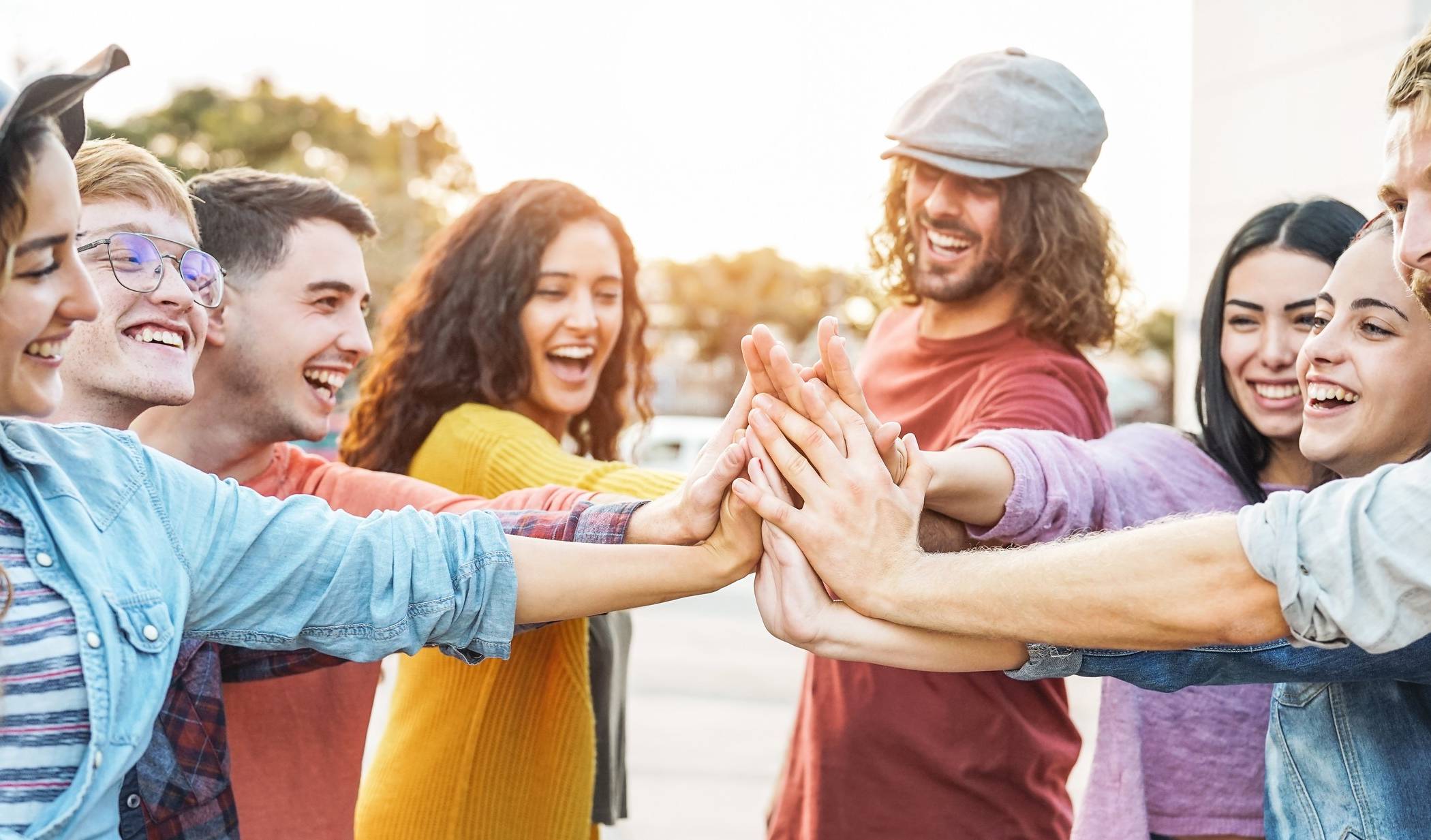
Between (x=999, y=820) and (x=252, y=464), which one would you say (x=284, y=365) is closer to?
(x=252, y=464)

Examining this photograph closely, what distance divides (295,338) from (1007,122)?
5.45 feet

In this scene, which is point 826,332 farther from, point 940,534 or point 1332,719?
point 1332,719

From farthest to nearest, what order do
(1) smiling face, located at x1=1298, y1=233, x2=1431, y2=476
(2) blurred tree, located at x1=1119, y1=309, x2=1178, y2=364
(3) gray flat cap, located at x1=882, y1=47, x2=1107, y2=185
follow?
(2) blurred tree, located at x1=1119, y1=309, x2=1178, y2=364
(3) gray flat cap, located at x1=882, y1=47, x2=1107, y2=185
(1) smiling face, located at x1=1298, y1=233, x2=1431, y2=476

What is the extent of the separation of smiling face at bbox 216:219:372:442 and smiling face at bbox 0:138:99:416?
92cm

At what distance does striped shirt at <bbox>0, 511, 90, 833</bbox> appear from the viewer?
4.38ft

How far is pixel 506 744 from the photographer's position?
240 centimetres

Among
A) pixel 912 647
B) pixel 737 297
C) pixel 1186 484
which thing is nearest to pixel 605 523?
pixel 912 647

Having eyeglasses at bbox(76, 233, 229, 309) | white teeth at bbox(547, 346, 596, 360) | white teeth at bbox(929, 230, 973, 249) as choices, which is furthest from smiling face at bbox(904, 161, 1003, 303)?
eyeglasses at bbox(76, 233, 229, 309)

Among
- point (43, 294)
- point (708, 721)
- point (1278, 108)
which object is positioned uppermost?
point (1278, 108)

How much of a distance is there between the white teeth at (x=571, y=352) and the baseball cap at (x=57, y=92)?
152 centimetres

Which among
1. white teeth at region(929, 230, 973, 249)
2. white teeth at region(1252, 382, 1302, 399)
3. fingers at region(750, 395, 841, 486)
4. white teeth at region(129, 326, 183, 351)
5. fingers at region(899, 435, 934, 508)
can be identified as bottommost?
fingers at region(899, 435, 934, 508)

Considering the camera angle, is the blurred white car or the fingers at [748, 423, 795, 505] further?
the blurred white car

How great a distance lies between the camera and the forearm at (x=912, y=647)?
1920 mm

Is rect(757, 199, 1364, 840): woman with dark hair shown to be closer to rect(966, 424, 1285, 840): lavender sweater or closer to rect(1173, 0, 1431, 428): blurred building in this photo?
rect(966, 424, 1285, 840): lavender sweater
